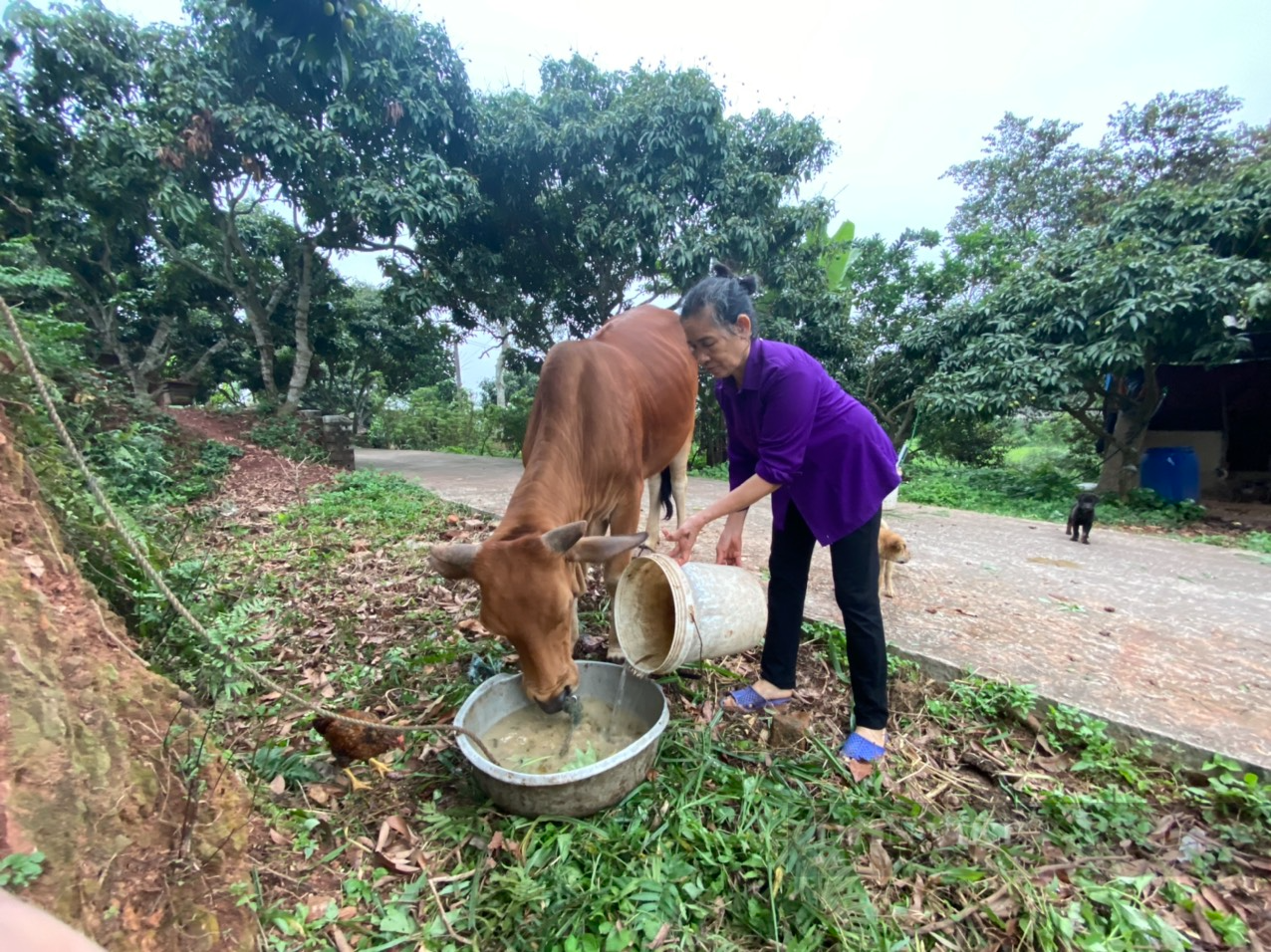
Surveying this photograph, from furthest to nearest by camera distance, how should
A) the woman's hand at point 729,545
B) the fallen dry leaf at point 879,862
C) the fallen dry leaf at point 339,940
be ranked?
the woman's hand at point 729,545 < the fallen dry leaf at point 879,862 < the fallen dry leaf at point 339,940

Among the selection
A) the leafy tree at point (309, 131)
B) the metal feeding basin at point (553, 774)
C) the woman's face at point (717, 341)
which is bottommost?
the metal feeding basin at point (553, 774)

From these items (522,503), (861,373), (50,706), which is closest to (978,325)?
(861,373)

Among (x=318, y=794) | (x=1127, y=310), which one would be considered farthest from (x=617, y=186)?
(x=318, y=794)

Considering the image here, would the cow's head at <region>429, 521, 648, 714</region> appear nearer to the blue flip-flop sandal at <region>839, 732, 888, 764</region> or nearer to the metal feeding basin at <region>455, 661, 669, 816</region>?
the metal feeding basin at <region>455, 661, 669, 816</region>

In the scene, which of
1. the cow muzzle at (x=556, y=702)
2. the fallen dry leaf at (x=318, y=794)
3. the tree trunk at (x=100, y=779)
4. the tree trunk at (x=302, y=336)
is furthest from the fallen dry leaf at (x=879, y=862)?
the tree trunk at (x=302, y=336)

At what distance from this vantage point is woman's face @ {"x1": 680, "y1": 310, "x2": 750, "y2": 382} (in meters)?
2.54

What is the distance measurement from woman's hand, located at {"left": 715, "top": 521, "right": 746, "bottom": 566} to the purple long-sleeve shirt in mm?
522

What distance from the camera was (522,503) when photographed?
108 inches

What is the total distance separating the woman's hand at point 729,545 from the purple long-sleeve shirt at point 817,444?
0.52 metres

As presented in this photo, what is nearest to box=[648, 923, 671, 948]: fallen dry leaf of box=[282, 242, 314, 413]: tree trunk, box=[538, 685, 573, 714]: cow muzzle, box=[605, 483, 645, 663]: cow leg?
box=[538, 685, 573, 714]: cow muzzle

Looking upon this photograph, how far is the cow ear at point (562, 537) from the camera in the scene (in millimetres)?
2398

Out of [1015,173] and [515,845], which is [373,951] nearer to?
[515,845]

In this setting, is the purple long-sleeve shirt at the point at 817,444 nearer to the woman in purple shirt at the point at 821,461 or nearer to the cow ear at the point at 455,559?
the woman in purple shirt at the point at 821,461

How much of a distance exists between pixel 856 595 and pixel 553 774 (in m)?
1.39
